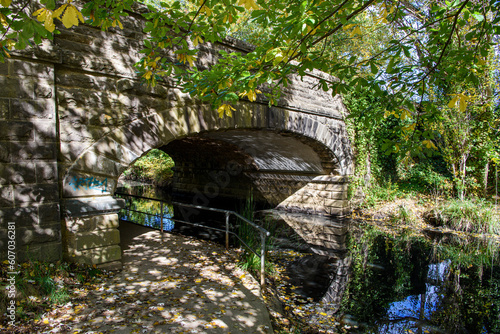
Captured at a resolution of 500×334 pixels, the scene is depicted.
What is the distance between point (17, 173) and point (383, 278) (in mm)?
5328

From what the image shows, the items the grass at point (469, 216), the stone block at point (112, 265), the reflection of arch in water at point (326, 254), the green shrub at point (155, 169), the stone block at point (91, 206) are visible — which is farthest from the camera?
the green shrub at point (155, 169)

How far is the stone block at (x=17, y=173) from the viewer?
10.1 feet

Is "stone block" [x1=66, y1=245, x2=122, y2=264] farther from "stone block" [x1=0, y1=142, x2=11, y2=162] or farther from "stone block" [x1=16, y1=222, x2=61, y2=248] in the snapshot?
"stone block" [x1=0, y1=142, x2=11, y2=162]

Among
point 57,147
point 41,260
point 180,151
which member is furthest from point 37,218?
point 180,151

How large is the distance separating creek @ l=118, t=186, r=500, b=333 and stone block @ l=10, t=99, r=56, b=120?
2.51 metres

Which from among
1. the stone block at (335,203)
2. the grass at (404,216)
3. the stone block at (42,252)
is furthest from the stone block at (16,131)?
the grass at (404,216)

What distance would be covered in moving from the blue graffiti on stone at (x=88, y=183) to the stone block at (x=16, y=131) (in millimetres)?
625

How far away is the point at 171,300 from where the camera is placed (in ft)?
10.4

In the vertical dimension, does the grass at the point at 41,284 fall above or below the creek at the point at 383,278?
above

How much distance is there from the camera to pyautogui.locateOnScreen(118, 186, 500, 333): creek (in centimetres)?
377

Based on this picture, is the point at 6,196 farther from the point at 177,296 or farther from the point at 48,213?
the point at 177,296

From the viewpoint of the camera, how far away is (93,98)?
368cm

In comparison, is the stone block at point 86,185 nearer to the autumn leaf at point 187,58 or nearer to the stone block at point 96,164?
the stone block at point 96,164

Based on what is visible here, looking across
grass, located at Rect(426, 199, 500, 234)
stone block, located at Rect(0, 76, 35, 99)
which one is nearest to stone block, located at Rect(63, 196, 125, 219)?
stone block, located at Rect(0, 76, 35, 99)
